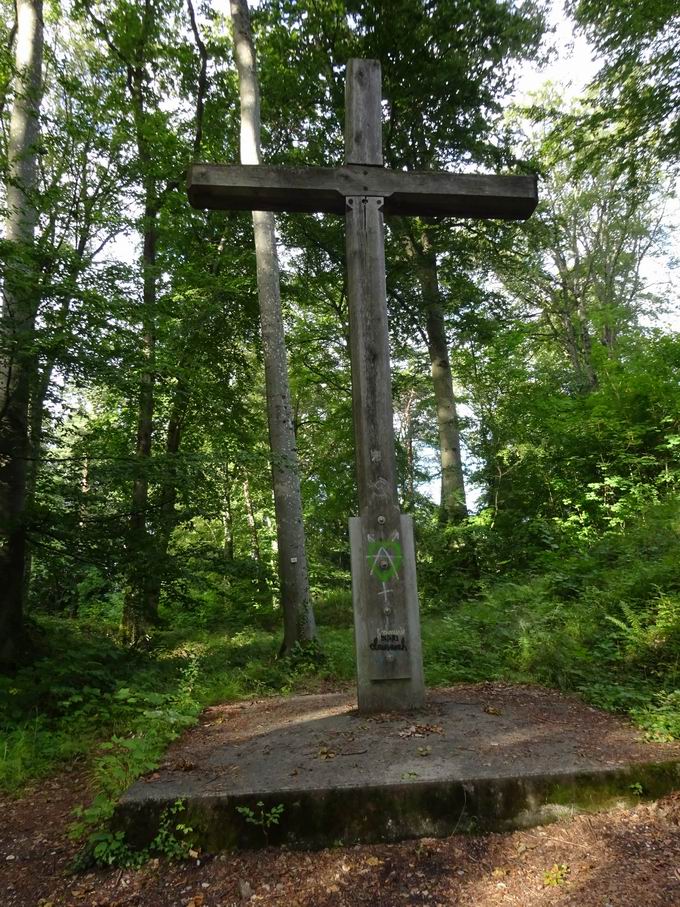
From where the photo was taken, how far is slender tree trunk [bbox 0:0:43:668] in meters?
5.65

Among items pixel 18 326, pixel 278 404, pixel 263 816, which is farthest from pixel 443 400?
pixel 263 816

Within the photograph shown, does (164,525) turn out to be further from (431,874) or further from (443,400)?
(443,400)

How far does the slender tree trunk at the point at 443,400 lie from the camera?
1219cm

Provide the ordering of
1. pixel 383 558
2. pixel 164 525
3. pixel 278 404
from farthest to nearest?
1. pixel 278 404
2. pixel 164 525
3. pixel 383 558

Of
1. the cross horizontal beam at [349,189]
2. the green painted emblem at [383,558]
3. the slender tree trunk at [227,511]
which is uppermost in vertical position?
the cross horizontal beam at [349,189]

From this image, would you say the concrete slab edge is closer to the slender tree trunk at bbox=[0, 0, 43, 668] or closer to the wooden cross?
the wooden cross

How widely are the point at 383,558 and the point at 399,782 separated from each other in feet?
5.94

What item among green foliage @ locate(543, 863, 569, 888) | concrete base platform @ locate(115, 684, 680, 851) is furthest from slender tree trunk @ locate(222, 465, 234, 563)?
green foliage @ locate(543, 863, 569, 888)

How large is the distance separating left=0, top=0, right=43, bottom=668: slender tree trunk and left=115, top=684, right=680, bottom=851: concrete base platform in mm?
4120

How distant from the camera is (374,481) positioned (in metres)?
4.48

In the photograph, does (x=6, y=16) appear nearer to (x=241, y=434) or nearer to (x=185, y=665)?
(x=241, y=434)

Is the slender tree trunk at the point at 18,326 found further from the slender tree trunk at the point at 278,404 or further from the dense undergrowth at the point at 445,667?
the slender tree trunk at the point at 278,404

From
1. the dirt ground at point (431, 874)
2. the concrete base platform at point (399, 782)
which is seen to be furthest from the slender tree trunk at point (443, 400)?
the dirt ground at point (431, 874)

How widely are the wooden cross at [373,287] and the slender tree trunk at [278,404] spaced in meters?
3.67
